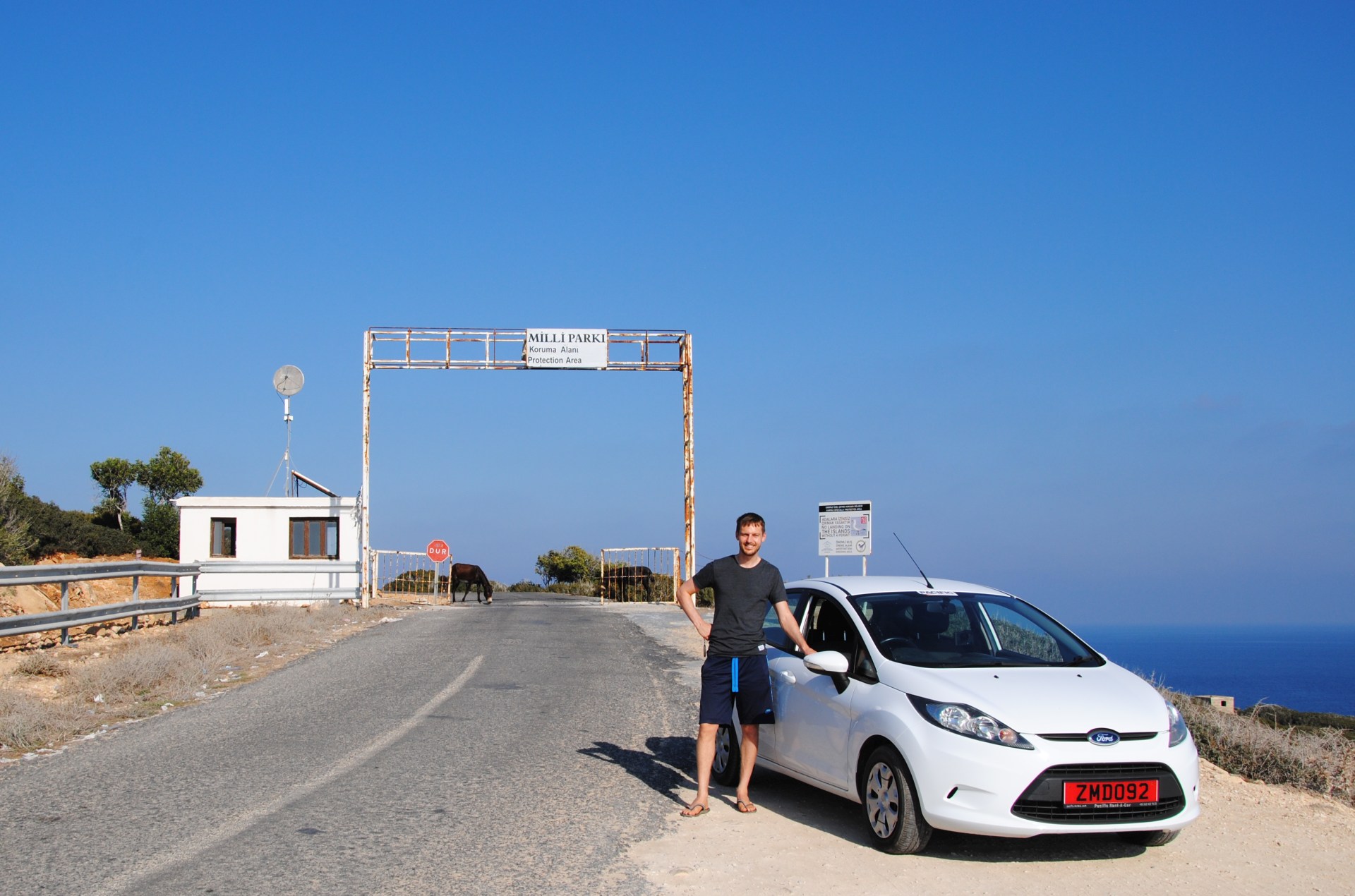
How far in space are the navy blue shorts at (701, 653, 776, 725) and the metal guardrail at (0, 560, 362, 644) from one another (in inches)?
439

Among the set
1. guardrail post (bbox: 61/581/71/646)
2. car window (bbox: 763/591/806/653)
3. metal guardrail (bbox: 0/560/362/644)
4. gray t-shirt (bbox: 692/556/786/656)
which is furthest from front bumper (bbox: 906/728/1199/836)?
guardrail post (bbox: 61/581/71/646)

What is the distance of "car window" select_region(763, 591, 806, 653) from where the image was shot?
26.8ft

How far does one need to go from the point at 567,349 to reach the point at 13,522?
26402 millimetres

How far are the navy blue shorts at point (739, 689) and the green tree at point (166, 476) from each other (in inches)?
2460

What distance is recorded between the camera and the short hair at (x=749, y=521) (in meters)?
7.41

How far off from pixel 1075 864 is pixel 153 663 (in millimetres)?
11288

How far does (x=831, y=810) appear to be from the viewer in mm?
7699

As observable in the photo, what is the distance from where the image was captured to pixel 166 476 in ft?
209

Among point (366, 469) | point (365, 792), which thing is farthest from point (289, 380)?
point (365, 792)

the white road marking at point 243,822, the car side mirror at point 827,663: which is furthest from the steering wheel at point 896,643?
the white road marking at point 243,822

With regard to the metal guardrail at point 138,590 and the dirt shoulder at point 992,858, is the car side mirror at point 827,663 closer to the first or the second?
the dirt shoulder at point 992,858

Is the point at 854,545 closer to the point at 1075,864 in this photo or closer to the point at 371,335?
the point at 1075,864

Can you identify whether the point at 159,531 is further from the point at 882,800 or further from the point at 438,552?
the point at 882,800

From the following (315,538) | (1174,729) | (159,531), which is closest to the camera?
(1174,729)
